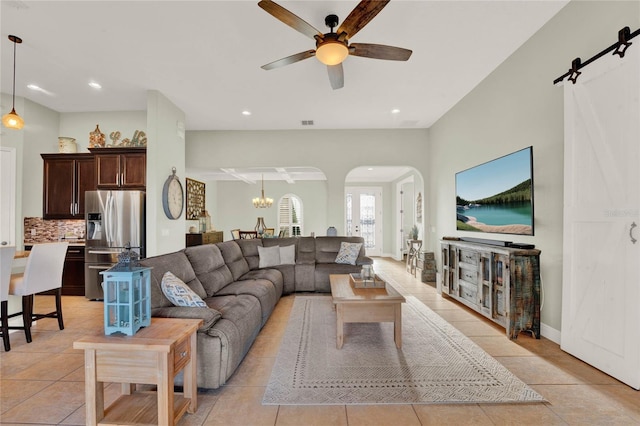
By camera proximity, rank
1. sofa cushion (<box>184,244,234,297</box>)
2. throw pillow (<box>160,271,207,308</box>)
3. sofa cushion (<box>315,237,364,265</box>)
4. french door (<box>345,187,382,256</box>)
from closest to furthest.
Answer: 1. throw pillow (<box>160,271,207,308</box>)
2. sofa cushion (<box>184,244,234,297</box>)
3. sofa cushion (<box>315,237,364,265</box>)
4. french door (<box>345,187,382,256</box>)

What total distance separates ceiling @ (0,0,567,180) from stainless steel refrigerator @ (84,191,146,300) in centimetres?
162

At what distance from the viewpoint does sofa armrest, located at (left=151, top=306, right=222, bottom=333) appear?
2.14m

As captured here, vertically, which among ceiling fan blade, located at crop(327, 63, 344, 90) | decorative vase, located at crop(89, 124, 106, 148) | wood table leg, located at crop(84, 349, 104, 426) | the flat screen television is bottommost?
wood table leg, located at crop(84, 349, 104, 426)

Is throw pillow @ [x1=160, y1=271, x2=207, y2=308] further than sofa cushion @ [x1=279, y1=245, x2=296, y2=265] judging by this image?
No

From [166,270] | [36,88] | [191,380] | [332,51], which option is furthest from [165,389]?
[36,88]

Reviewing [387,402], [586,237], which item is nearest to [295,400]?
[387,402]

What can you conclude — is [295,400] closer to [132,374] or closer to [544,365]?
[132,374]

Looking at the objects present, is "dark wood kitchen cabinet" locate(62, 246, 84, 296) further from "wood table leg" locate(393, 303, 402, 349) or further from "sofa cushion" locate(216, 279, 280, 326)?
"wood table leg" locate(393, 303, 402, 349)

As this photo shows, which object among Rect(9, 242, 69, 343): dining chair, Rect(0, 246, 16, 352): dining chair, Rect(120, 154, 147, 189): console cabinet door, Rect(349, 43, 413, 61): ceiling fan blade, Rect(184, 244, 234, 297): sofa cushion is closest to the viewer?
Rect(349, 43, 413, 61): ceiling fan blade

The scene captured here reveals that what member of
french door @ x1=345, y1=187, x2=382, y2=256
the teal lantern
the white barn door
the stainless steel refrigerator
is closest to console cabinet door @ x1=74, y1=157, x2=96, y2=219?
the stainless steel refrigerator

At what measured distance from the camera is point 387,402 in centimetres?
198

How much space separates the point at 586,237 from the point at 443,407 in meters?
1.87

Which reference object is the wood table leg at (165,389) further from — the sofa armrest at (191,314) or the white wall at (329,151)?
the white wall at (329,151)

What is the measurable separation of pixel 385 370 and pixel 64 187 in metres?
5.75
